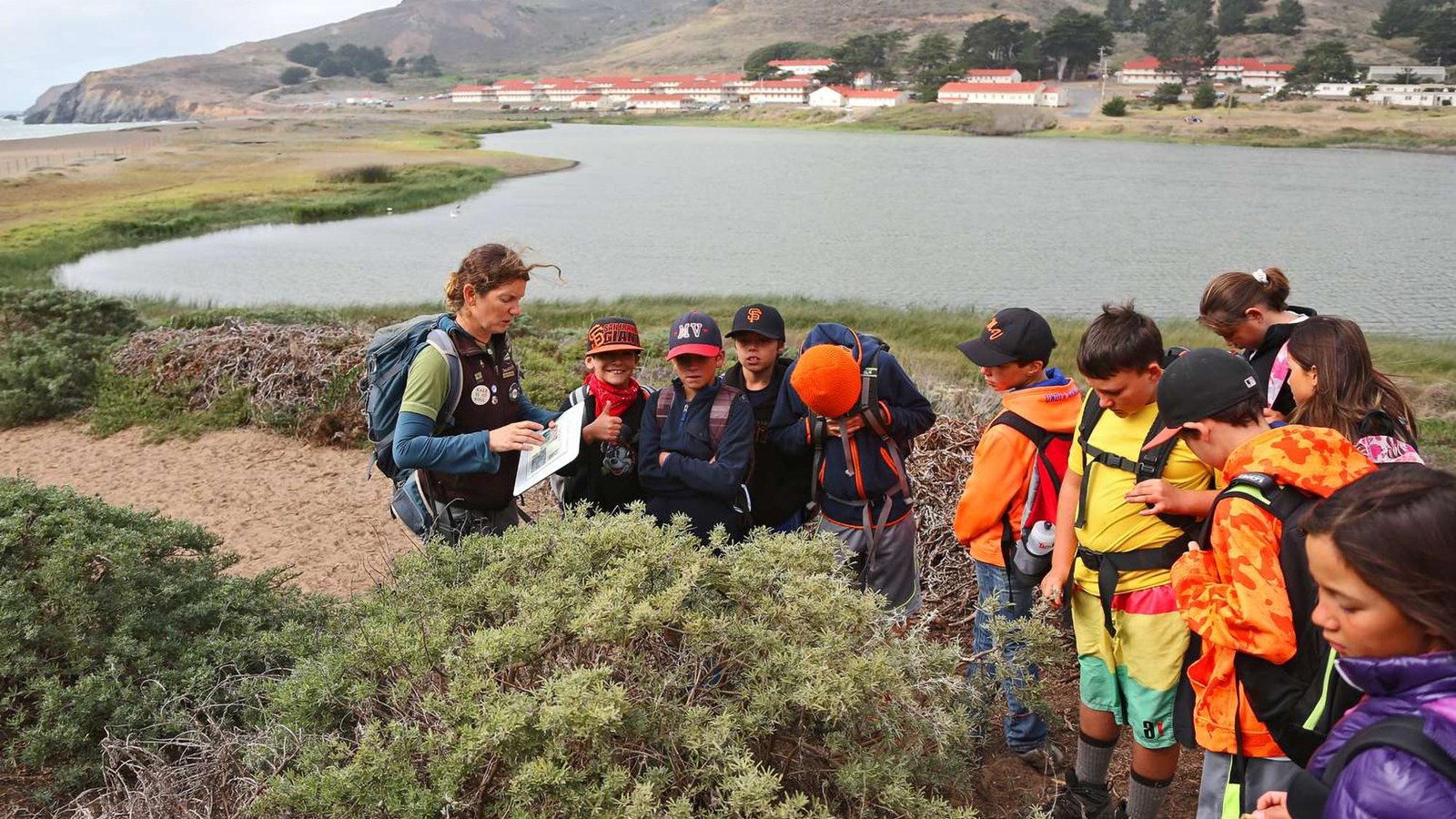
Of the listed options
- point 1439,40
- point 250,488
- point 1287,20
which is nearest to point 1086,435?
point 250,488

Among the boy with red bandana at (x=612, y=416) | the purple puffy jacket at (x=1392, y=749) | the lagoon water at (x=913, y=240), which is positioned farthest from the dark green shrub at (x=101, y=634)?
the lagoon water at (x=913, y=240)

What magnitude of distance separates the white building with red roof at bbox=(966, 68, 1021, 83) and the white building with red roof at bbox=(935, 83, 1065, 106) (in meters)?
7.10

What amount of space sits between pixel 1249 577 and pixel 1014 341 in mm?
1355

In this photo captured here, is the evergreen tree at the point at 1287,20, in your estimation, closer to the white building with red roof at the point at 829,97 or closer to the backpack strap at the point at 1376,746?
the white building with red roof at the point at 829,97

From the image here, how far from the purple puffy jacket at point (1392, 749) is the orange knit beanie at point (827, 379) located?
6.53 ft

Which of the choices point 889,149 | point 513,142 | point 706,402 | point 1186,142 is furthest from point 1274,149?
point 706,402

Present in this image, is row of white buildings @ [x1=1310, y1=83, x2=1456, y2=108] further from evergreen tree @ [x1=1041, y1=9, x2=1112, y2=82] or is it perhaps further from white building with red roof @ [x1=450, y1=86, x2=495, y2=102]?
white building with red roof @ [x1=450, y1=86, x2=495, y2=102]

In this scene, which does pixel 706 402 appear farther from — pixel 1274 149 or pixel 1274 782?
pixel 1274 149

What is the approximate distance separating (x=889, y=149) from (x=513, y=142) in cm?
2881

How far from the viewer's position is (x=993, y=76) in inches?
3802

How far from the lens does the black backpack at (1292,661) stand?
203 centimetres

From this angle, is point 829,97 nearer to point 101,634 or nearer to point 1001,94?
point 1001,94

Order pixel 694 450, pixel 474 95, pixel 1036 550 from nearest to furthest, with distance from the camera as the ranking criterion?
pixel 1036 550, pixel 694 450, pixel 474 95

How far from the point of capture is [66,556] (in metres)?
3.22
